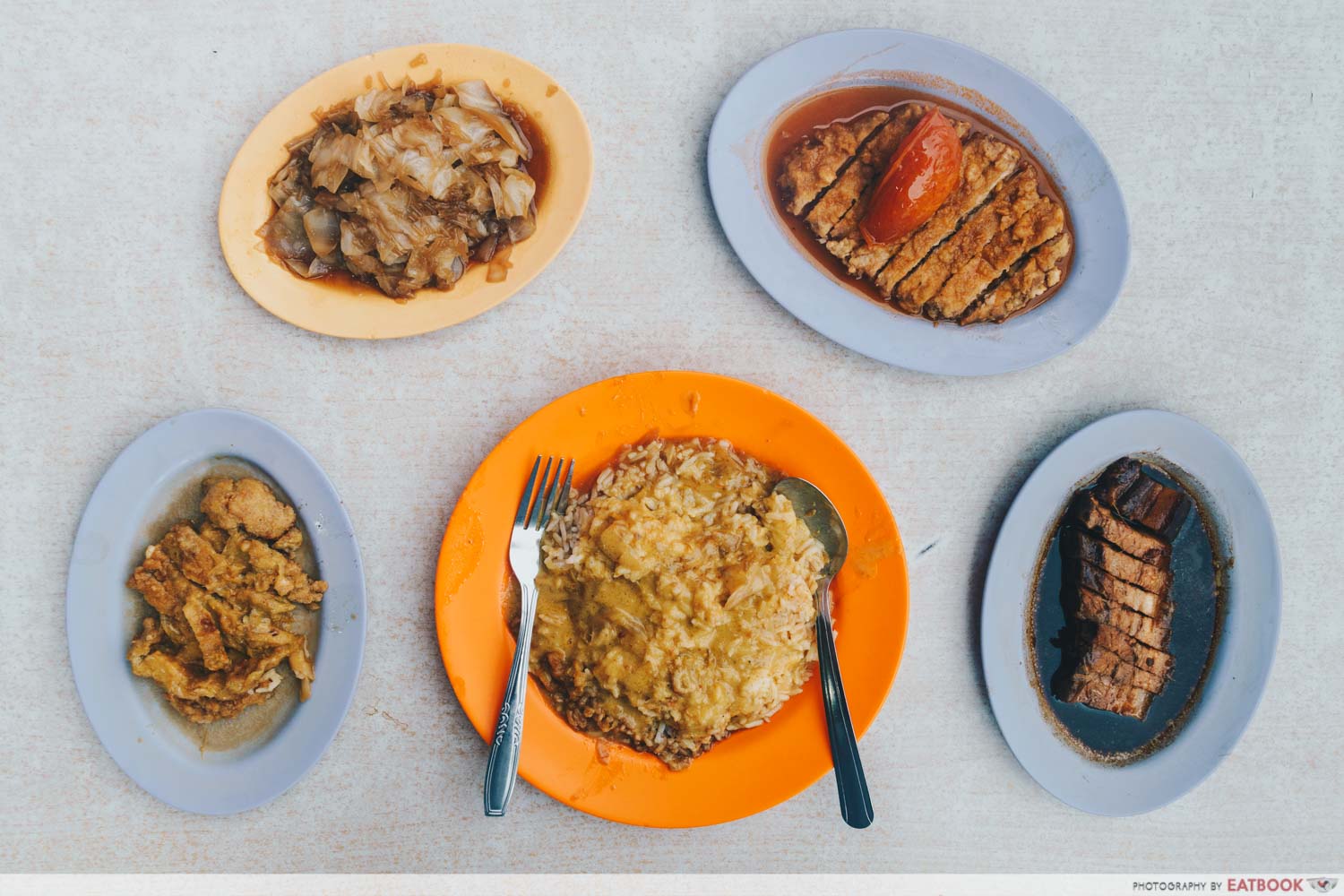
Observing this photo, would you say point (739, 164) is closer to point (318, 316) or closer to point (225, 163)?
point (318, 316)

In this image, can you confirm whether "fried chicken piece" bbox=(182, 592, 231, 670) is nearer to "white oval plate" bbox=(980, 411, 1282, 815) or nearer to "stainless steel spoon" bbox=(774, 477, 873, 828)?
"stainless steel spoon" bbox=(774, 477, 873, 828)

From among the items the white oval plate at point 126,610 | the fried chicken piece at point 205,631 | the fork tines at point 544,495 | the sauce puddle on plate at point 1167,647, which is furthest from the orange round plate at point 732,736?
the fried chicken piece at point 205,631

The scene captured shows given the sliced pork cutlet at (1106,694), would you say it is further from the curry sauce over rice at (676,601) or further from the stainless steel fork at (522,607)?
the stainless steel fork at (522,607)

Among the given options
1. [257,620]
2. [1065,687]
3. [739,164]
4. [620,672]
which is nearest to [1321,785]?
[1065,687]

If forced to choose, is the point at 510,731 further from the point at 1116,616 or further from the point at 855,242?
the point at 1116,616

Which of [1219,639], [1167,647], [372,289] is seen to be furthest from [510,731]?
[1219,639]

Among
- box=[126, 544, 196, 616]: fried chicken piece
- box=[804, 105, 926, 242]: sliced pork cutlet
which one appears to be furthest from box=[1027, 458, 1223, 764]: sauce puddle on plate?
box=[126, 544, 196, 616]: fried chicken piece
